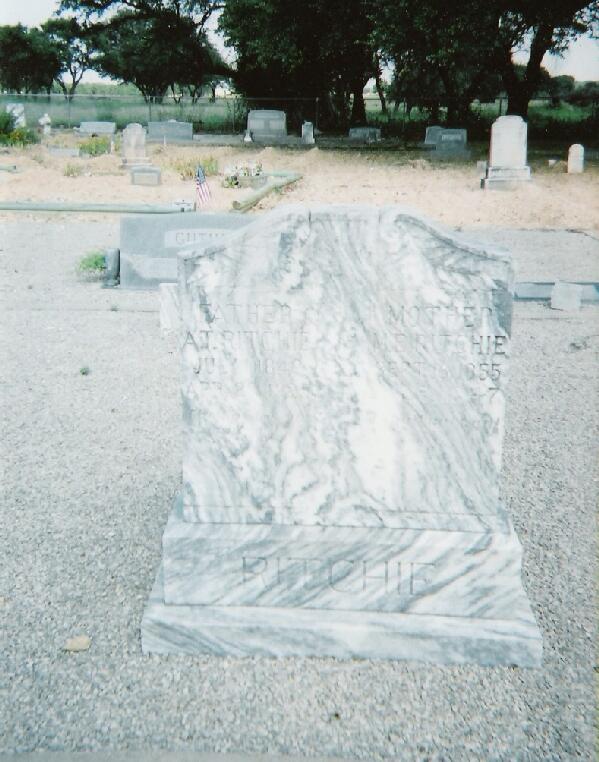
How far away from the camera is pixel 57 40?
59.4m

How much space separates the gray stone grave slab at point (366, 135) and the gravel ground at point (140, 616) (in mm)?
27795

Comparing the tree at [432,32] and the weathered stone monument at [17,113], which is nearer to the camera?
the tree at [432,32]

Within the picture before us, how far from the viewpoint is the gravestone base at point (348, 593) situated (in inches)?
126

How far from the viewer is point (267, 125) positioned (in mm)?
32656

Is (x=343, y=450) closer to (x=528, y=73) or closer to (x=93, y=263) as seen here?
(x=93, y=263)

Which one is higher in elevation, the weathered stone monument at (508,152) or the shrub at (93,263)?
the weathered stone monument at (508,152)

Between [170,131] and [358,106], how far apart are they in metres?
11.2

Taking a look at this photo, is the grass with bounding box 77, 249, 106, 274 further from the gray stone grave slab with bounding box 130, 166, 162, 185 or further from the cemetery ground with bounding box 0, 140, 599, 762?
the gray stone grave slab with bounding box 130, 166, 162, 185

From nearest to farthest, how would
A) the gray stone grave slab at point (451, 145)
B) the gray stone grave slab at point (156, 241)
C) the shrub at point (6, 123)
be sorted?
1. the gray stone grave slab at point (156, 241)
2. the gray stone grave slab at point (451, 145)
3. the shrub at point (6, 123)

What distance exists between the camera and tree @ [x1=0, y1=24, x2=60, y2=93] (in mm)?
58125

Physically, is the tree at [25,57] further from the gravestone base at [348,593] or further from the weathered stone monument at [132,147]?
the gravestone base at [348,593]

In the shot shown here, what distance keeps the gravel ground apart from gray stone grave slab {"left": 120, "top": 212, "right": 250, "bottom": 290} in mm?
2983

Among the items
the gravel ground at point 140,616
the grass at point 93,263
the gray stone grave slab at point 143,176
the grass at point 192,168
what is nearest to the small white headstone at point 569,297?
the gravel ground at point 140,616

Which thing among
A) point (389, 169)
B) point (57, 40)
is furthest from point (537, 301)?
point (57, 40)
